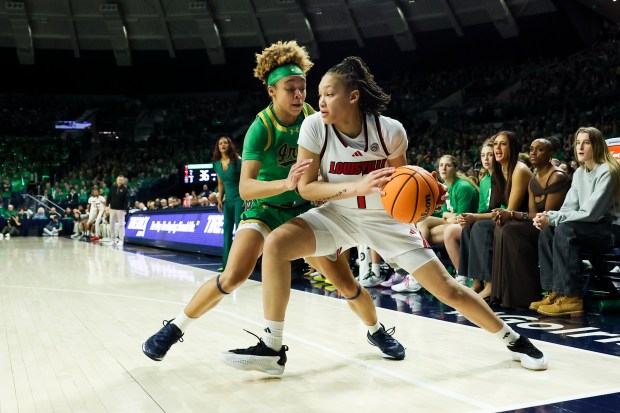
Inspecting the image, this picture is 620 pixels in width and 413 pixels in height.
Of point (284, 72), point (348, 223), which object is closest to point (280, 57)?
point (284, 72)

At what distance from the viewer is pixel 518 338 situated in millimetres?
3547

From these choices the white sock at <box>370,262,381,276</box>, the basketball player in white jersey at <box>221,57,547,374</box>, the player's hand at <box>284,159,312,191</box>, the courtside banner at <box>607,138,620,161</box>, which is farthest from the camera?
the white sock at <box>370,262,381,276</box>

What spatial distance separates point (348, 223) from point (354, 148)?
425mm

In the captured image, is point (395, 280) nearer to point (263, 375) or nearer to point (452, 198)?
point (452, 198)

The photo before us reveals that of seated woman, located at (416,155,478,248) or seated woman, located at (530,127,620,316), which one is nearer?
seated woman, located at (530,127,620,316)

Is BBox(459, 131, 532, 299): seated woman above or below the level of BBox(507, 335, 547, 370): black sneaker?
above

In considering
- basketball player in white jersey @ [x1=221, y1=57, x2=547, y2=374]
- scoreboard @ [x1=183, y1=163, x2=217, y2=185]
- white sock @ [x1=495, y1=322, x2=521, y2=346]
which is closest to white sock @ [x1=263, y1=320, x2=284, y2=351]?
basketball player in white jersey @ [x1=221, y1=57, x2=547, y2=374]

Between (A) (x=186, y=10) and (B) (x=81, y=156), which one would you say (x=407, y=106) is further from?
(B) (x=81, y=156)

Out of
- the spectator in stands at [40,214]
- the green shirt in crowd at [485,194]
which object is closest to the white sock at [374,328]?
the green shirt in crowd at [485,194]

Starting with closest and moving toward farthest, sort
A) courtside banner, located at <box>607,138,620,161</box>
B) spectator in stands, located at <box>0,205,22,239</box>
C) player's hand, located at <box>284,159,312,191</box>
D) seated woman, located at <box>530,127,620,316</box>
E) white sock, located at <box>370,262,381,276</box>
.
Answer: player's hand, located at <box>284,159,312,191</box>, seated woman, located at <box>530,127,620,316</box>, courtside banner, located at <box>607,138,620,161</box>, white sock, located at <box>370,262,381,276</box>, spectator in stands, located at <box>0,205,22,239</box>

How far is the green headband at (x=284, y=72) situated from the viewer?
381cm

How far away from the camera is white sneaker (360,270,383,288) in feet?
24.4

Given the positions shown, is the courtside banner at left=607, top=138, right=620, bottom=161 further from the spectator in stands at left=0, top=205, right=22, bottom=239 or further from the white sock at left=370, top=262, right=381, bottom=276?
the spectator in stands at left=0, top=205, right=22, bottom=239

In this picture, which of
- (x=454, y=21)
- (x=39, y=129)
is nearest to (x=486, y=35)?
(x=454, y=21)
